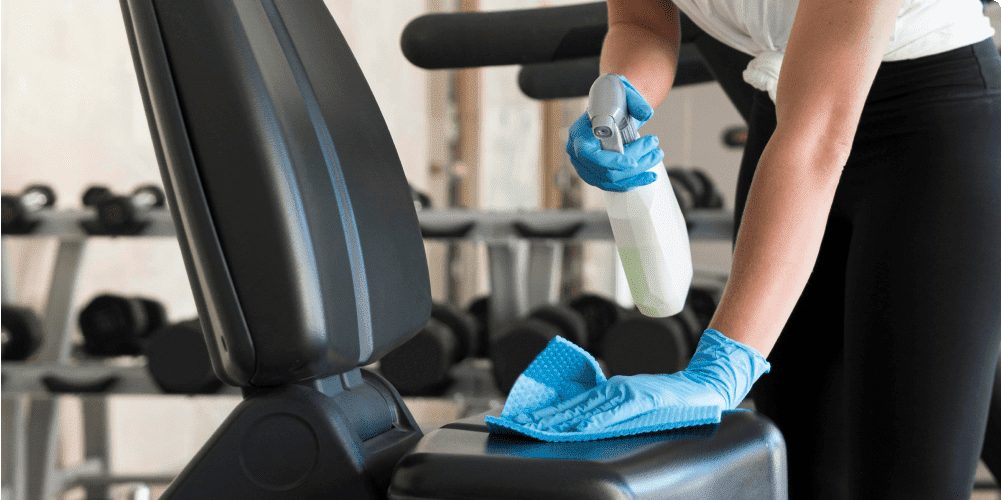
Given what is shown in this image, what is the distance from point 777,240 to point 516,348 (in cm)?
117

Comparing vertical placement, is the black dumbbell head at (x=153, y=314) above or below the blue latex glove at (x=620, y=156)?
below

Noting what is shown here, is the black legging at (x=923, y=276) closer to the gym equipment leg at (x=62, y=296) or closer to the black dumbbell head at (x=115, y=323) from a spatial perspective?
the black dumbbell head at (x=115, y=323)

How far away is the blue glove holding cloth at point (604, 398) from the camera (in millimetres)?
495

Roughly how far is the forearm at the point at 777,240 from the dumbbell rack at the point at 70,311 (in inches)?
43.8

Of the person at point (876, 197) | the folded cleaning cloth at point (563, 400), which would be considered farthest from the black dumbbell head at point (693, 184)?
the folded cleaning cloth at point (563, 400)

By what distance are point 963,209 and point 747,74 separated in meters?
0.25

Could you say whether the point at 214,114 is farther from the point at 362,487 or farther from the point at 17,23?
the point at 17,23

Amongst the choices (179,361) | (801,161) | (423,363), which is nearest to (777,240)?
(801,161)

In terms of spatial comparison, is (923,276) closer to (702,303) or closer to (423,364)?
(423,364)

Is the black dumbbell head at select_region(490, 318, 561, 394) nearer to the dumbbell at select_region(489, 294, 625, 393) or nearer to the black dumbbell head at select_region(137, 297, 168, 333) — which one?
the dumbbell at select_region(489, 294, 625, 393)

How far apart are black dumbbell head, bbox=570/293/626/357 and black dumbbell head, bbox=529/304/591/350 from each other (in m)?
0.22

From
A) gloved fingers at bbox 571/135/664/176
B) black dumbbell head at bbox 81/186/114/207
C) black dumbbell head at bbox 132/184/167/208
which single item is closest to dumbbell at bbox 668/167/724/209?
black dumbbell head at bbox 132/184/167/208

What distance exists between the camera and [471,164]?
3967mm

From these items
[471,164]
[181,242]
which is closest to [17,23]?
[181,242]
